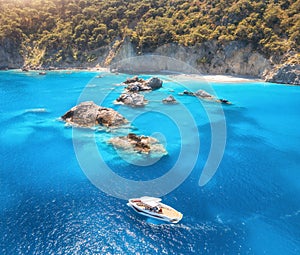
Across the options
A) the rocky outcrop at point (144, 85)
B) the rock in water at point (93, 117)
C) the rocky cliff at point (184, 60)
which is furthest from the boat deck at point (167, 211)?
the rocky cliff at point (184, 60)

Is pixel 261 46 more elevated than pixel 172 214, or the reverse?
pixel 261 46

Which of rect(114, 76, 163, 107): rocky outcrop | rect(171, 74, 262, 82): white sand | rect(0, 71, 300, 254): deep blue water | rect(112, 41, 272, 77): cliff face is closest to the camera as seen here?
rect(0, 71, 300, 254): deep blue water

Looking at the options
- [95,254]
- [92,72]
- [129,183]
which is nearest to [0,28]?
[92,72]

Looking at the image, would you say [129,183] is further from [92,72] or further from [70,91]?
[92,72]

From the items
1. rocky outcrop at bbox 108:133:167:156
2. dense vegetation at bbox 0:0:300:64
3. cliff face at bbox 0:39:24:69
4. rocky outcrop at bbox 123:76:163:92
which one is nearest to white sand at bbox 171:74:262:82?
dense vegetation at bbox 0:0:300:64

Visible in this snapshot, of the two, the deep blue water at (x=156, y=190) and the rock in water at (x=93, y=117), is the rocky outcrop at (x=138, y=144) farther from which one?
the rock in water at (x=93, y=117)

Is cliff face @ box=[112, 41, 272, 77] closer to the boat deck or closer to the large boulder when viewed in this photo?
the large boulder
